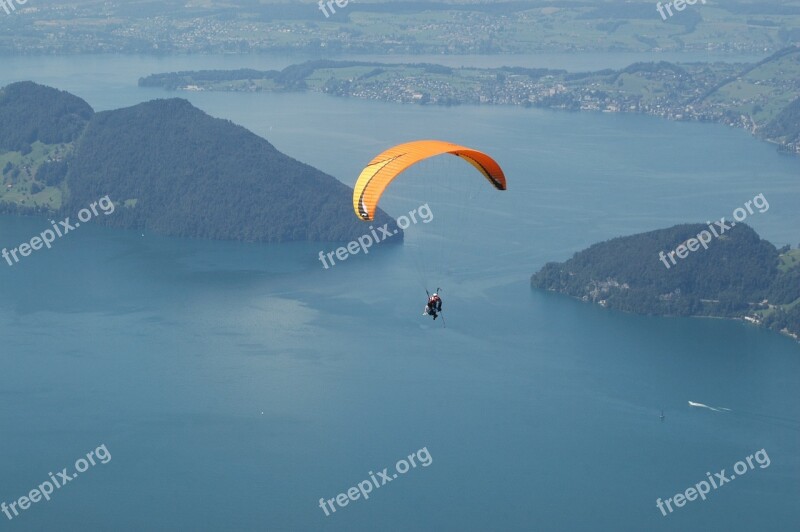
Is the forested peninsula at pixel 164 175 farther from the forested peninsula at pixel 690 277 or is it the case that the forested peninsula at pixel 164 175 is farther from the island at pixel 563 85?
the island at pixel 563 85

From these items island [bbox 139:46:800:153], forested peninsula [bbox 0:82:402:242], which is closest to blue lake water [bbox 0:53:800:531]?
forested peninsula [bbox 0:82:402:242]

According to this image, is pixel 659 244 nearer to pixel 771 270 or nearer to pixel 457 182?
pixel 771 270

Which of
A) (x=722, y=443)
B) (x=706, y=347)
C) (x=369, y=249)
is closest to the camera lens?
(x=722, y=443)

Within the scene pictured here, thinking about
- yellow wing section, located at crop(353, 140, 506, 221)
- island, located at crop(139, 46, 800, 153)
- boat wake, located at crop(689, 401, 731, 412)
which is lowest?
island, located at crop(139, 46, 800, 153)

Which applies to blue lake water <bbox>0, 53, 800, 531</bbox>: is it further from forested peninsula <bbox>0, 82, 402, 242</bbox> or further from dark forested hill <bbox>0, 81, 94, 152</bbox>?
dark forested hill <bbox>0, 81, 94, 152</bbox>

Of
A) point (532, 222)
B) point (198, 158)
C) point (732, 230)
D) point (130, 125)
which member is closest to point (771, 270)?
point (732, 230)

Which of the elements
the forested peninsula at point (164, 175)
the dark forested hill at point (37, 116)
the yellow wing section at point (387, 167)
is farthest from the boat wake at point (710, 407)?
the dark forested hill at point (37, 116)

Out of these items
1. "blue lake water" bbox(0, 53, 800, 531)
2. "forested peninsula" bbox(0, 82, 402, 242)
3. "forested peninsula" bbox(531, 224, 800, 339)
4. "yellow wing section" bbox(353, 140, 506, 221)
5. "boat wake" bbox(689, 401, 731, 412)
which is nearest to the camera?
"yellow wing section" bbox(353, 140, 506, 221)

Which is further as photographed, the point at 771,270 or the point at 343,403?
the point at 771,270
